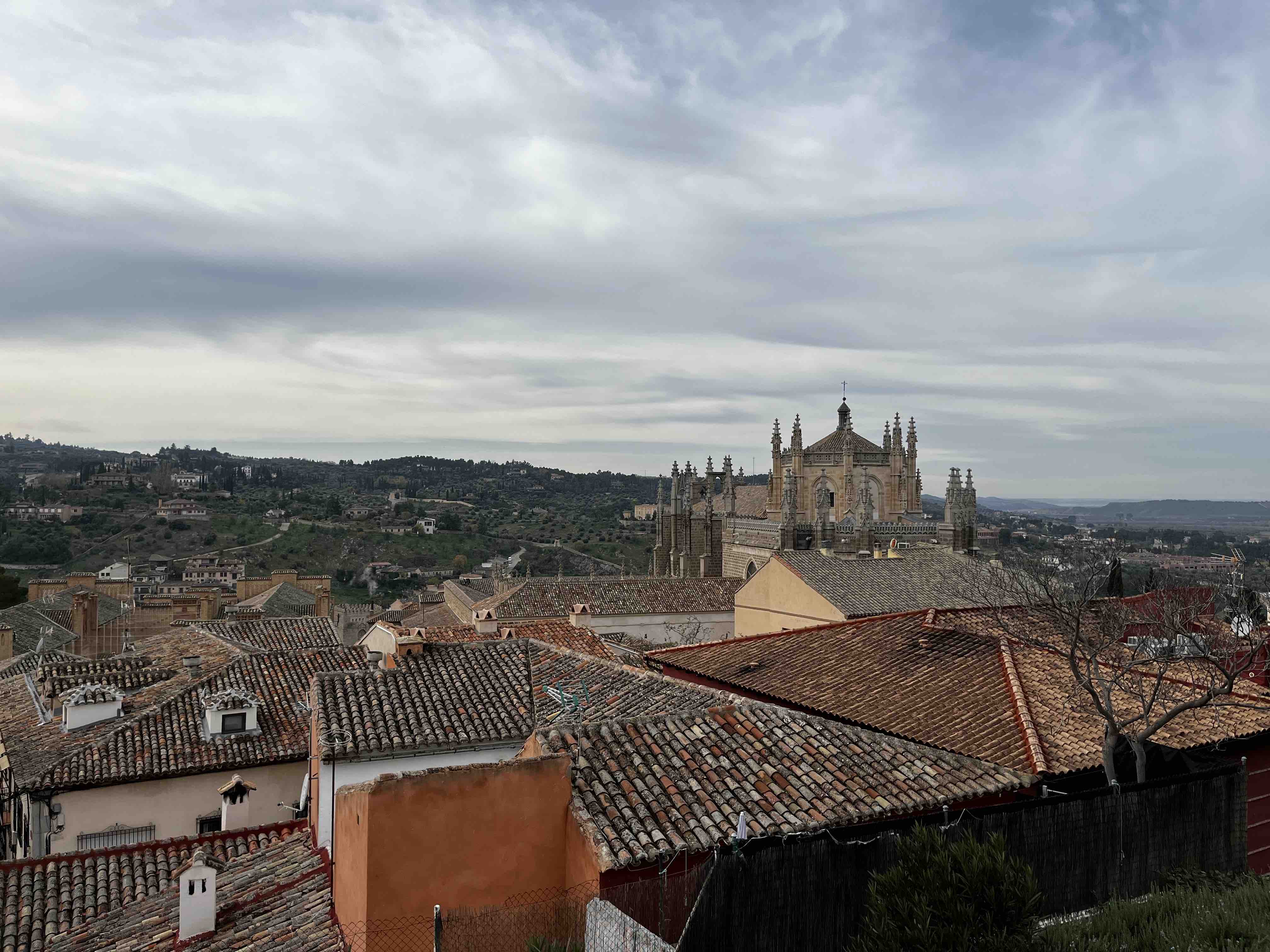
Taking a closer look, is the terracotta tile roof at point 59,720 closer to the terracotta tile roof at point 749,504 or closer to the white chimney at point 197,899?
the white chimney at point 197,899

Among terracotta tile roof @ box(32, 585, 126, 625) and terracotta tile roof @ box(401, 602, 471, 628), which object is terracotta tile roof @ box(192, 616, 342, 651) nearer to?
terracotta tile roof @ box(401, 602, 471, 628)

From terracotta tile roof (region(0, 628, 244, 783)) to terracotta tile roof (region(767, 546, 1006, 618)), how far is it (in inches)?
508

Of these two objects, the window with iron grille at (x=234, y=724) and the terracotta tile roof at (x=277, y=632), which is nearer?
the window with iron grille at (x=234, y=724)

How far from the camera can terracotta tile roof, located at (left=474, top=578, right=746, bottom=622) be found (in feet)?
107

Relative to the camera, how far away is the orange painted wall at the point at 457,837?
6562mm

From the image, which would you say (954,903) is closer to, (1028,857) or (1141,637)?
(1028,857)

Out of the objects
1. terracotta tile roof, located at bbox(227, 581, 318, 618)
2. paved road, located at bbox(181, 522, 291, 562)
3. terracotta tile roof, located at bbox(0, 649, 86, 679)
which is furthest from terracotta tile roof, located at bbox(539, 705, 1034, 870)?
paved road, located at bbox(181, 522, 291, 562)

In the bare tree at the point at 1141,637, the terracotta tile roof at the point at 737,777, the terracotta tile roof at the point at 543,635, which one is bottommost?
the terracotta tile roof at the point at 543,635

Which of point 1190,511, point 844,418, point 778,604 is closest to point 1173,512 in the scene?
point 1190,511

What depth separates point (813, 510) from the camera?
48344mm

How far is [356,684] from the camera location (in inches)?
452

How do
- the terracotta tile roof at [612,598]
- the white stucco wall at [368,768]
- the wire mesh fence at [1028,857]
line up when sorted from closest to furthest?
the wire mesh fence at [1028,857]
the white stucco wall at [368,768]
the terracotta tile roof at [612,598]

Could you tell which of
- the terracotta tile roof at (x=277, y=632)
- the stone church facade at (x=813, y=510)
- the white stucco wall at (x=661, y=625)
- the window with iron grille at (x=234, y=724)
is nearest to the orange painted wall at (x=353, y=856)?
the window with iron grille at (x=234, y=724)

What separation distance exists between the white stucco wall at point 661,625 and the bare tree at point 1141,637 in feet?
49.9
